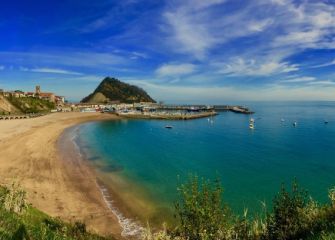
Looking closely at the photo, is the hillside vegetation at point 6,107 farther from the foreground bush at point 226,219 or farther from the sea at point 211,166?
the foreground bush at point 226,219

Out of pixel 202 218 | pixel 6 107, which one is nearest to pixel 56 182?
pixel 202 218

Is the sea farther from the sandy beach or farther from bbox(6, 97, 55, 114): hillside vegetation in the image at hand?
bbox(6, 97, 55, 114): hillside vegetation

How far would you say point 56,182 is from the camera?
1421 inches

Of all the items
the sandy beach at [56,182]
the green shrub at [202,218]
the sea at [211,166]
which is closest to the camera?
the green shrub at [202,218]

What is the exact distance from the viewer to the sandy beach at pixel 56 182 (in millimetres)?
26580

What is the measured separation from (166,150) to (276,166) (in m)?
23.3

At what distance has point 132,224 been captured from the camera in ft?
83.6

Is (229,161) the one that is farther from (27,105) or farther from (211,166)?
(27,105)

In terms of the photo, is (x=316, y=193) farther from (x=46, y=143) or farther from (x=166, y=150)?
(x=46, y=143)

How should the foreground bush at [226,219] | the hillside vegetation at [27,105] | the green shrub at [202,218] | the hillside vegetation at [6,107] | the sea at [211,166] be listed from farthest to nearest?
the hillside vegetation at [27,105]
the hillside vegetation at [6,107]
the sea at [211,166]
the green shrub at [202,218]
the foreground bush at [226,219]

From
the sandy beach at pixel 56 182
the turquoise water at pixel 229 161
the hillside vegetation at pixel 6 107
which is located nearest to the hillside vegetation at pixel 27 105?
the hillside vegetation at pixel 6 107

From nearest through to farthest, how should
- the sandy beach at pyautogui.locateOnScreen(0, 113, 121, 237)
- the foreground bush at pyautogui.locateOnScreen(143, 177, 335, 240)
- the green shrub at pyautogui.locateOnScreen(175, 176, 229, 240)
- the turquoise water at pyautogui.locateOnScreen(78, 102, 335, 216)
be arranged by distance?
the foreground bush at pyautogui.locateOnScreen(143, 177, 335, 240) < the green shrub at pyautogui.locateOnScreen(175, 176, 229, 240) < the sandy beach at pyautogui.locateOnScreen(0, 113, 121, 237) < the turquoise water at pyautogui.locateOnScreen(78, 102, 335, 216)

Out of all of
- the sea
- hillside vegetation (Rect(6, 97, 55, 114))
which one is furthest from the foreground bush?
hillside vegetation (Rect(6, 97, 55, 114))

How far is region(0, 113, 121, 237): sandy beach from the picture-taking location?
2658 centimetres
